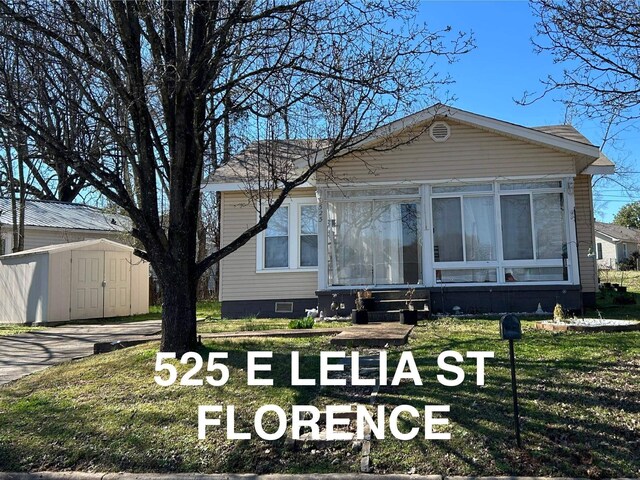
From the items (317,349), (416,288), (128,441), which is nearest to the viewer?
(128,441)

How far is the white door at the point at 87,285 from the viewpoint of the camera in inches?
716

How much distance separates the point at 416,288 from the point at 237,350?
6.20m

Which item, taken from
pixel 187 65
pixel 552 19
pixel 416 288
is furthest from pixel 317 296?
pixel 552 19

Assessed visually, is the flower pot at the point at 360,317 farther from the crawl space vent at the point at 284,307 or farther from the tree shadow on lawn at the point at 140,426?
the tree shadow on lawn at the point at 140,426

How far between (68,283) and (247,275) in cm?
693

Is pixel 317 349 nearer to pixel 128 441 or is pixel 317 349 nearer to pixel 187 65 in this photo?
pixel 128 441

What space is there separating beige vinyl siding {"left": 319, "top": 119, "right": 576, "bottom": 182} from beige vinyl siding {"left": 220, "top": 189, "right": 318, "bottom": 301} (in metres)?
2.20

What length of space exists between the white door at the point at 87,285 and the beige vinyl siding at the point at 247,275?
5963 millimetres

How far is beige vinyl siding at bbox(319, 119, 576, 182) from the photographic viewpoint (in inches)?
513

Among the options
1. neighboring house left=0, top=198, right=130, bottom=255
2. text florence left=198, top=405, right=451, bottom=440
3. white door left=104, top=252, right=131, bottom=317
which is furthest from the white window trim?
neighboring house left=0, top=198, right=130, bottom=255

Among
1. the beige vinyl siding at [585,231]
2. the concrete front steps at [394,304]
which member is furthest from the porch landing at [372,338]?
the beige vinyl siding at [585,231]

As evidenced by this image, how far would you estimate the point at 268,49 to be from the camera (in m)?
8.45

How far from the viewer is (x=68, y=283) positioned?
18.0 meters

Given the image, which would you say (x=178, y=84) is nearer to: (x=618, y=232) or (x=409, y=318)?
(x=409, y=318)
